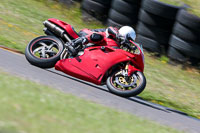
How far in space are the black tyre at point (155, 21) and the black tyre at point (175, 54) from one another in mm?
679

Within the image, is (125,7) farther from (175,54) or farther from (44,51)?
(44,51)

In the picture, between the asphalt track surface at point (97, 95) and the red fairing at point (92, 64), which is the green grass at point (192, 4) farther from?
the asphalt track surface at point (97, 95)

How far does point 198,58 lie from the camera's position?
1048cm

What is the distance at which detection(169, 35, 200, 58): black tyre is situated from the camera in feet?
33.6

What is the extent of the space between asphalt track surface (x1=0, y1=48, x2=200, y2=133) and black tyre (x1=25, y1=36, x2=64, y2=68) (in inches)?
5.4

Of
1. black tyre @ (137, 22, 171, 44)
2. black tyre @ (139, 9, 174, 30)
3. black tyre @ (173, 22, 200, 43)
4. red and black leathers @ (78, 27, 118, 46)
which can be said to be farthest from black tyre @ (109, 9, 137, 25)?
red and black leathers @ (78, 27, 118, 46)

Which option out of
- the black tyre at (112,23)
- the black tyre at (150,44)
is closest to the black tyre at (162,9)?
the black tyre at (150,44)

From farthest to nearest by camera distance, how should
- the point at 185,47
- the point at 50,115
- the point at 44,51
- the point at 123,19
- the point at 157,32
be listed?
the point at 123,19
the point at 157,32
the point at 185,47
the point at 44,51
the point at 50,115

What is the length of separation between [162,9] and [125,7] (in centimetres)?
145

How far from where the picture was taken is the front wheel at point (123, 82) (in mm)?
6495

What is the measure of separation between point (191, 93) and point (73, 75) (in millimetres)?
3631

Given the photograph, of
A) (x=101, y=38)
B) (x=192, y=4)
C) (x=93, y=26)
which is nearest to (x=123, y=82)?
(x=101, y=38)

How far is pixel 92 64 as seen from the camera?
22.2 ft

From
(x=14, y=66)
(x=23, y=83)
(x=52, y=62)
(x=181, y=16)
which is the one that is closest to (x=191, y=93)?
(x=181, y=16)
